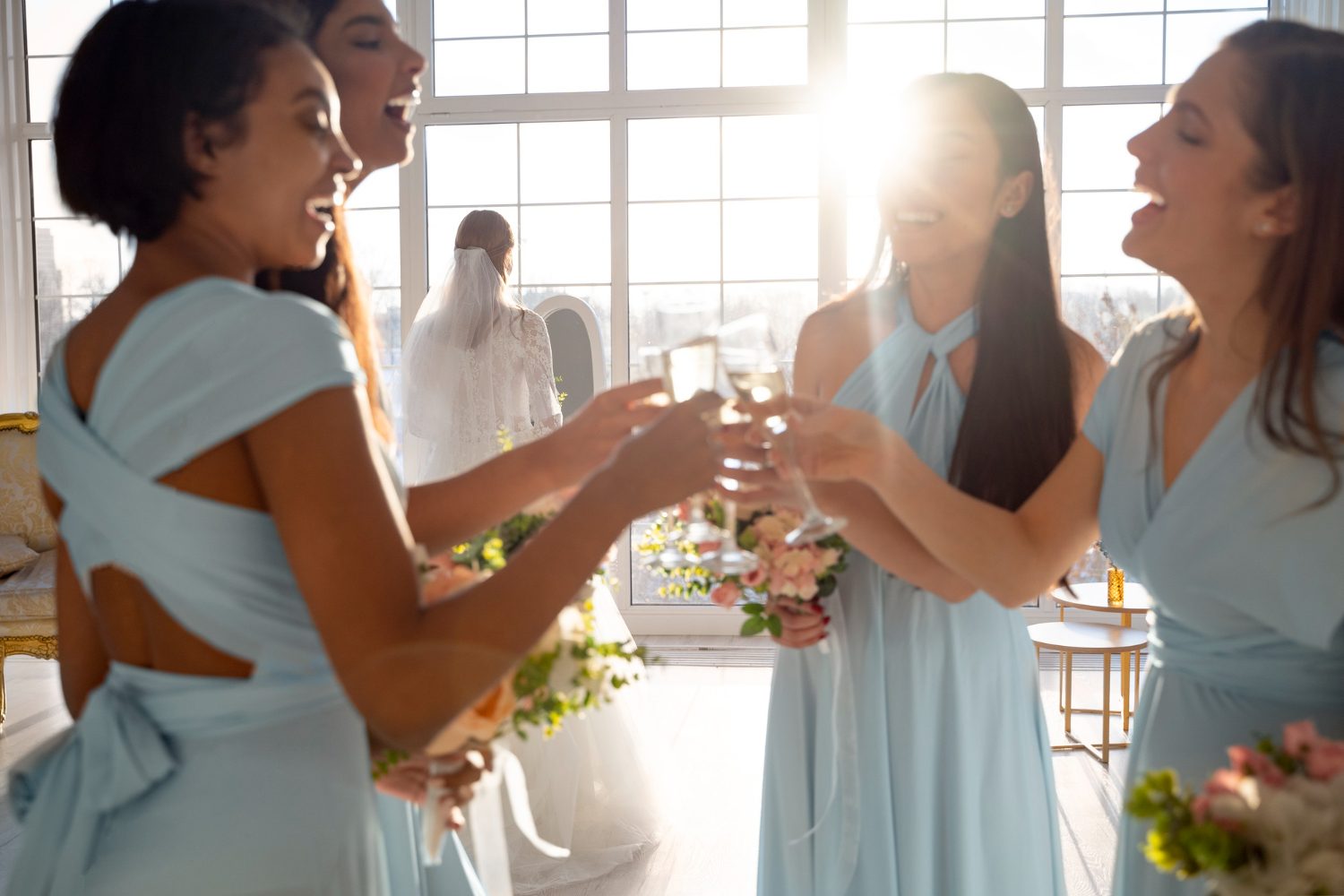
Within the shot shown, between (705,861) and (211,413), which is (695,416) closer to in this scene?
(211,413)

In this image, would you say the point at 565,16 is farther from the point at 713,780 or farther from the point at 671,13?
the point at 713,780

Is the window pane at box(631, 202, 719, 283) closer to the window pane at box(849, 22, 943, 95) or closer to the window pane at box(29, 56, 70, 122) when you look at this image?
the window pane at box(849, 22, 943, 95)

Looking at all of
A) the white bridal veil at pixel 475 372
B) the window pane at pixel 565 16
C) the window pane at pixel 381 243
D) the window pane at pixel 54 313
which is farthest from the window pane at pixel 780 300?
the window pane at pixel 54 313

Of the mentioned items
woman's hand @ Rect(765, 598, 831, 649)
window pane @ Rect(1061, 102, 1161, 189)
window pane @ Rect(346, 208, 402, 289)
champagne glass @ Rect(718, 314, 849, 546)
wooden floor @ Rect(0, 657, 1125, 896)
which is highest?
window pane @ Rect(1061, 102, 1161, 189)

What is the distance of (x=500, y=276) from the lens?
529 cm

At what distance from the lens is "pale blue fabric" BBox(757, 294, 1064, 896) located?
6.68 ft

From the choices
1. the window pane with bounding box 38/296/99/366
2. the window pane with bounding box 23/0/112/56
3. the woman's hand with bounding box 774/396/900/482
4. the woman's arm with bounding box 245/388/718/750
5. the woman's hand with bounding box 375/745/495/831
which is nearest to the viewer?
the woman's arm with bounding box 245/388/718/750

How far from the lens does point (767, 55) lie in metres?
6.85

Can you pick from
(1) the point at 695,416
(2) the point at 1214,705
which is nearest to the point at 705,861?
(2) the point at 1214,705

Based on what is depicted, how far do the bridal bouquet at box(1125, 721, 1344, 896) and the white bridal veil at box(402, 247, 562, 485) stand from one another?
13.8 feet

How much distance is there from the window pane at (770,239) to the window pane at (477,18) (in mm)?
1683

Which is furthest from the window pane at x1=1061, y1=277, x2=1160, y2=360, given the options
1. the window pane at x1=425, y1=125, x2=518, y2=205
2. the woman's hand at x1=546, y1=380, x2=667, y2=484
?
the woman's hand at x1=546, y1=380, x2=667, y2=484

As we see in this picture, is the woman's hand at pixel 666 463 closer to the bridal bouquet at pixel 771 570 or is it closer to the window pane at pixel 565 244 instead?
the bridal bouquet at pixel 771 570

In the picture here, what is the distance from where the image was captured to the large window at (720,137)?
663 cm
